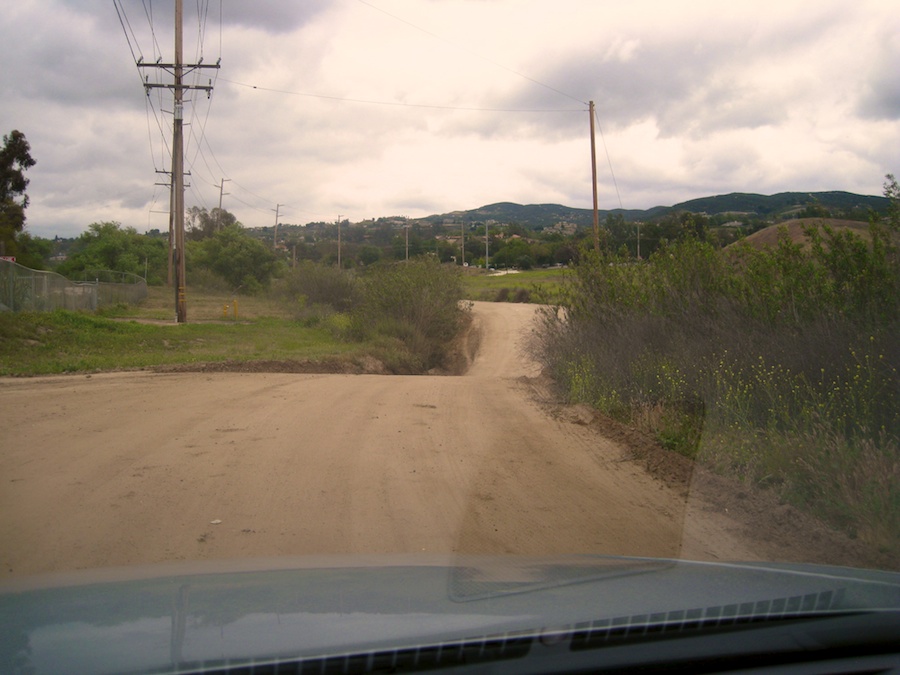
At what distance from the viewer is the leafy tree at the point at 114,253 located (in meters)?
66.8

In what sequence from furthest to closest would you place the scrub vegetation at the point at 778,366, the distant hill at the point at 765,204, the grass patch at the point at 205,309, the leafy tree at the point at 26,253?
the leafy tree at the point at 26,253 < the grass patch at the point at 205,309 < the distant hill at the point at 765,204 < the scrub vegetation at the point at 778,366

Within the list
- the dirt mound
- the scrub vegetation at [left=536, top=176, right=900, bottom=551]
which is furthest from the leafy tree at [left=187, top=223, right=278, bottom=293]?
the scrub vegetation at [left=536, top=176, right=900, bottom=551]

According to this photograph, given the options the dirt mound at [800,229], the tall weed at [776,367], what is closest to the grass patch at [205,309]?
the tall weed at [776,367]

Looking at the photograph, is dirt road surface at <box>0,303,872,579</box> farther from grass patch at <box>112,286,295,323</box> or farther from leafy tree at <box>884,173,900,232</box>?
grass patch at <box>112,286,295,323</box>

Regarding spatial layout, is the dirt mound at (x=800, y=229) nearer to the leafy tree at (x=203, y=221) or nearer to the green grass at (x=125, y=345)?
the green grass at (x=125, y=345)

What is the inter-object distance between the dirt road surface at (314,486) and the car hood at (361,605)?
1.80 metres

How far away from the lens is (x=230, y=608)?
2.99 m

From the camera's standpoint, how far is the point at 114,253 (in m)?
68.4

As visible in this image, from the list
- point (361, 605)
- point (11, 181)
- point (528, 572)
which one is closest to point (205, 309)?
point (11, 181)

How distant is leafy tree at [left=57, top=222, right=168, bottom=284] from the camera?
66.8 metres

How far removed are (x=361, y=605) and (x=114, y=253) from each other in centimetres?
7313

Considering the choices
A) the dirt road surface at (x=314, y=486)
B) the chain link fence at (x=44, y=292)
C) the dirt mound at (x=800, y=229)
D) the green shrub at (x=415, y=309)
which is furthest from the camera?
the green shrub at (x=415, y=309)

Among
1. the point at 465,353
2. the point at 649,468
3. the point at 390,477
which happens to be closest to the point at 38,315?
the point at 465,353

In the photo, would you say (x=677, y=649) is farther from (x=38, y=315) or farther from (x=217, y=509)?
(x=38, y=315)
